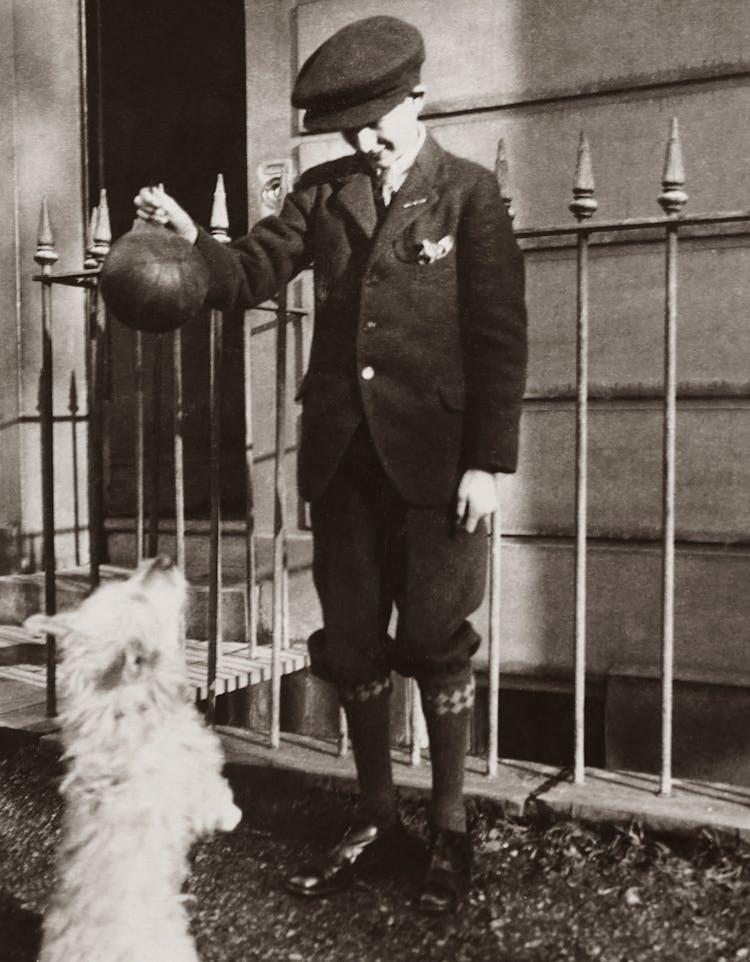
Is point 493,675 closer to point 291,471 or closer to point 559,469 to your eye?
point 559,469

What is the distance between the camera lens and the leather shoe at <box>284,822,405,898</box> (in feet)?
9.71

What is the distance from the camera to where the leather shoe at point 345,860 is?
9.71ft

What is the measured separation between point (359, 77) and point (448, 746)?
1.85m

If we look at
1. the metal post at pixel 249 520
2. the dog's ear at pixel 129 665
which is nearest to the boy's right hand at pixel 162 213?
the metal post at pixel 249 520

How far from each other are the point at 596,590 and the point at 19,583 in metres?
2.97

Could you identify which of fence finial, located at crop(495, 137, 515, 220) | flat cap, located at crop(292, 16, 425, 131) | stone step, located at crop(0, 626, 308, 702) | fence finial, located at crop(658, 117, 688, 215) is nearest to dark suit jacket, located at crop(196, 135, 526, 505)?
flat cap, located at crop(292, 16, 425, 131)

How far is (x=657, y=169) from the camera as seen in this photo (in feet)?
13.8

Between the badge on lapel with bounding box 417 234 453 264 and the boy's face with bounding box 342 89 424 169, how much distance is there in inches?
10.8

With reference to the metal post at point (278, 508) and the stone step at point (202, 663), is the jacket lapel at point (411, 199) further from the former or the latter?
the stone step at point (202, 663)

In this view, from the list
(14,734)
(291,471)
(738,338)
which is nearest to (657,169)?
(738,338)

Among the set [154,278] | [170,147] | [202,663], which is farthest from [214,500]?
[170,147]

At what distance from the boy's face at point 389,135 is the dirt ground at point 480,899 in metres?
2.03

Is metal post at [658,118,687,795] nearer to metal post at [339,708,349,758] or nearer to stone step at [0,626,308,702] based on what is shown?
metal post at [339,708,349,758]

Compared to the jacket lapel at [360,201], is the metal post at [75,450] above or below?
below
